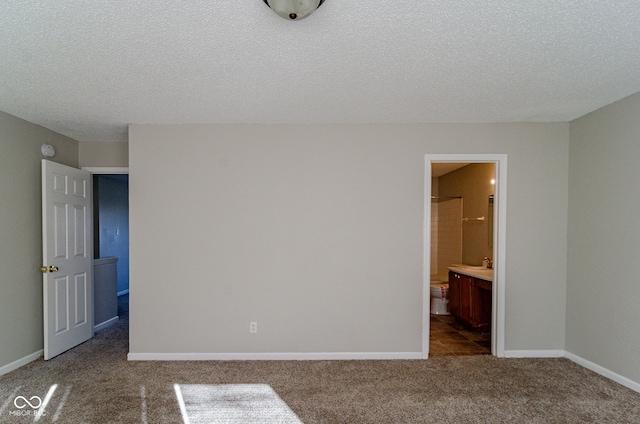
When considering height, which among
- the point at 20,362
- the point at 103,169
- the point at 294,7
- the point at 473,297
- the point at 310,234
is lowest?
the point at 20,362

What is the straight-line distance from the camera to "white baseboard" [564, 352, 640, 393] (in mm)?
2844

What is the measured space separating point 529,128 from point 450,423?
2.85 m

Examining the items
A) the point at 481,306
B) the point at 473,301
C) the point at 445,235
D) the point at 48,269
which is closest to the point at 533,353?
the point at 481,306

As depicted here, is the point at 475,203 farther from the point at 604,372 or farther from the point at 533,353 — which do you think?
the point at 604,372

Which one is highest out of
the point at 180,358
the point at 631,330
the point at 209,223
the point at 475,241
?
the point at 209,223

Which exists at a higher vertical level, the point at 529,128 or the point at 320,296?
the point at 529,128

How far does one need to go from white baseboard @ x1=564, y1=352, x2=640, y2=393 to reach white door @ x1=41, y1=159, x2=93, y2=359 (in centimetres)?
515

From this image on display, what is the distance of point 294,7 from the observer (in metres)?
1.62

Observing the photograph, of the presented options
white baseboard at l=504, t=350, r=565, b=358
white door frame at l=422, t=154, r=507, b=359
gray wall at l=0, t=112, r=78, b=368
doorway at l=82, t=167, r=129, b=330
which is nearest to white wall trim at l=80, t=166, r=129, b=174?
gray wall at l=0, t=112, r=78, b=368

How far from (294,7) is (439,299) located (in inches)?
188

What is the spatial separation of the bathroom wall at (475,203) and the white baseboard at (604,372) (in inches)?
66.0

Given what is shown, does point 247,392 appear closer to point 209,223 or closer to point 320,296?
point 320,296

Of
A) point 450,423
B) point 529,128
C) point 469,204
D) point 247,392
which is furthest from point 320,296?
point 469,204

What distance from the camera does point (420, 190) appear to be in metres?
3.59
